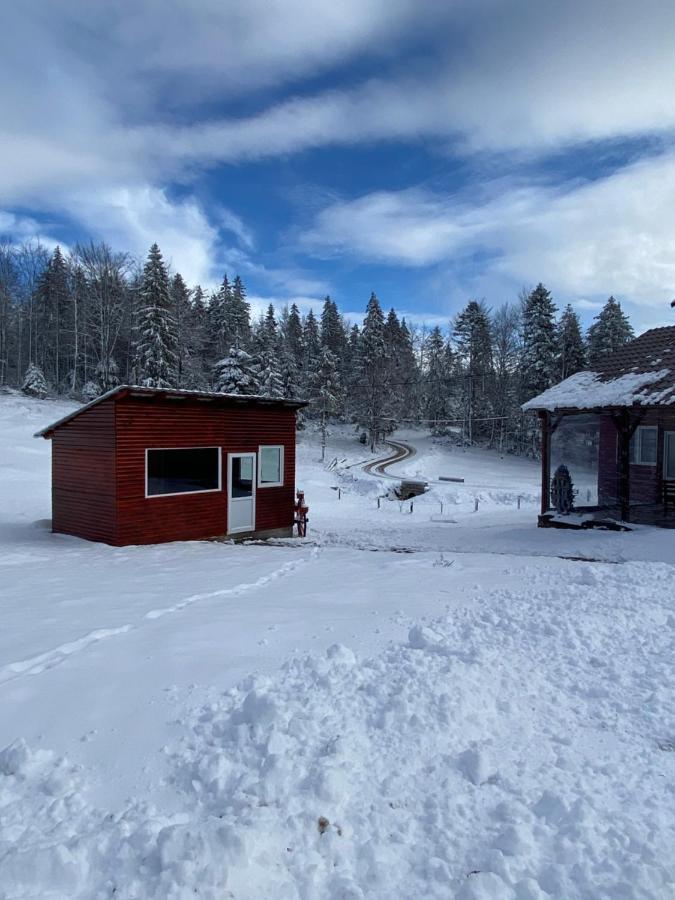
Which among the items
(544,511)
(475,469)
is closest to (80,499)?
(544,511)

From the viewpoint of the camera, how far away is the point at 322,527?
16531 mm

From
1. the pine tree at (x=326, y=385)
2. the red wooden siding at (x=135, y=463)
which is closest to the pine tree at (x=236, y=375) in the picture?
the pine tree at (x=326, y=385)

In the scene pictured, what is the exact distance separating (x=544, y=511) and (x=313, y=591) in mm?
10222

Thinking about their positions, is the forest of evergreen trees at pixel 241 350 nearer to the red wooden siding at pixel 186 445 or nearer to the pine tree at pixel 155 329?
the pine tree at pixel 155 329

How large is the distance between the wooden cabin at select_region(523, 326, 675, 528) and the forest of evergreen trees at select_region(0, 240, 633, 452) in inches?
1046

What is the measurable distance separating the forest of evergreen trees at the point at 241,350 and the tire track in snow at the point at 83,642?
32.4 m

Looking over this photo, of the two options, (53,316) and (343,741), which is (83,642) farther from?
(53,316)

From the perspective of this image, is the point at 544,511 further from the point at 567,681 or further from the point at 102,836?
the point at 102,836

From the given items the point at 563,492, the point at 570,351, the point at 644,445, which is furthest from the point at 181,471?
the point at 570,351

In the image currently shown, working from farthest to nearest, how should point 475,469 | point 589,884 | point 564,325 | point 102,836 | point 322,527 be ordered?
1. point 564,325
2. point 475,469
3. point 322,527
4. point 102,836
5. point 589,884

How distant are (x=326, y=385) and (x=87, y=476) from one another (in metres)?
35.9

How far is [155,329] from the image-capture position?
3847 centimetres

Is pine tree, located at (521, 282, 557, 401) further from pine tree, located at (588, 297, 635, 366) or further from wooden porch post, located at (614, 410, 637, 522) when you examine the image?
wooden porch post, located at (614, 410, 637, 522)

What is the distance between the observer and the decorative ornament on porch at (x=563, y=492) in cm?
1445
